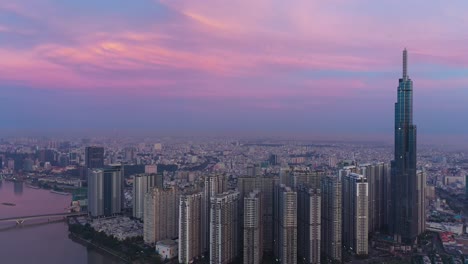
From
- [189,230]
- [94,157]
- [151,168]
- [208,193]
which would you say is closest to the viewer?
[189,230]

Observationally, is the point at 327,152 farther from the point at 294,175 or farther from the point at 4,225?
the point at 4,225

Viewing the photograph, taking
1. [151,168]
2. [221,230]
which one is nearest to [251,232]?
[221,230]

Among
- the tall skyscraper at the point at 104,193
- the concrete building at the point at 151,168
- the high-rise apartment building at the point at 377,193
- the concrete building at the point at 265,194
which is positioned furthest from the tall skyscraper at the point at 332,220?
the concrete building at the point at 151,168

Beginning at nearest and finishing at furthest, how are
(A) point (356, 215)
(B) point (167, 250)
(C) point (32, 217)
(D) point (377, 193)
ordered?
(B) point (167, 250) → (A) point (356, 215) → (D) point (377, 193) → (C) point (32, 217)

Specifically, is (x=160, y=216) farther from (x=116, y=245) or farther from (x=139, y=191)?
(x=139, y=191)

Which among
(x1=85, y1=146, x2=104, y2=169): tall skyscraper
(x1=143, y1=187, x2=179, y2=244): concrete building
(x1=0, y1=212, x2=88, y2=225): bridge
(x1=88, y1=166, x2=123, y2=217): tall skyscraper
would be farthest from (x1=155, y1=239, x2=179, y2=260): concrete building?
(x1=85, y1=146, x2=104, y2=169): tall skyscraper

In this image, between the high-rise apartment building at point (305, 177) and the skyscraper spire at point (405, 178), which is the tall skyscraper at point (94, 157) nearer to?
the high-rise apartment building at point (305, 177)
